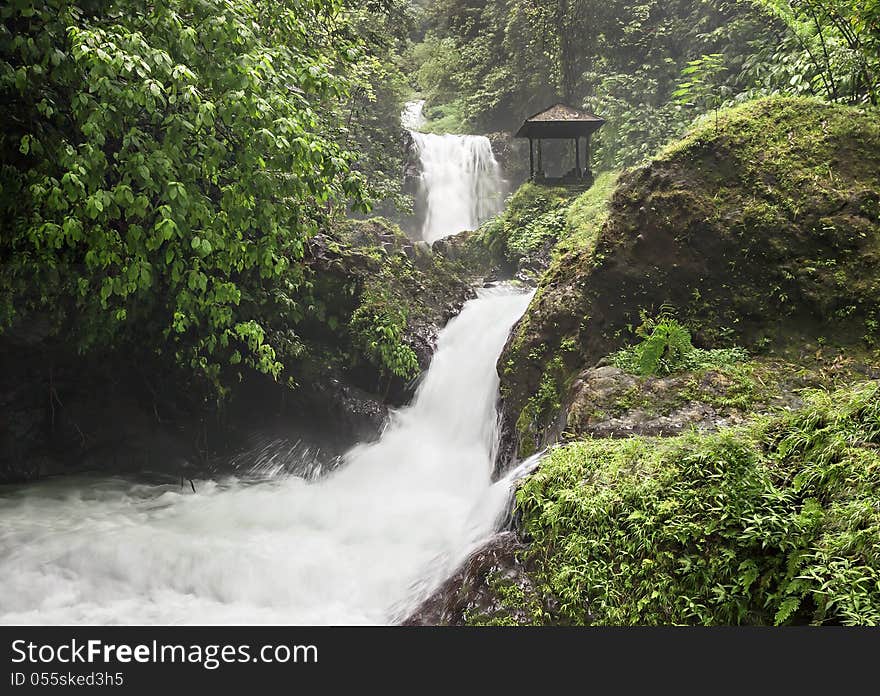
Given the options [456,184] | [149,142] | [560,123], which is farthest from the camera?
[456,184]

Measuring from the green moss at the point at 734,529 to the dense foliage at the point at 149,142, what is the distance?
357cm

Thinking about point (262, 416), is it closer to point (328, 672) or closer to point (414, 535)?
point (414, 535)

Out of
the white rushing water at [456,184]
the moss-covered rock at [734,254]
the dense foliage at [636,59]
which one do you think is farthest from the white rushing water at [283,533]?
the white rushing water at [456,184]

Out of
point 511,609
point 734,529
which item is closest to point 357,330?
point 511,609

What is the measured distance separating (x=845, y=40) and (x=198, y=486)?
9483 mm

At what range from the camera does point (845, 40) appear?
7.27 m

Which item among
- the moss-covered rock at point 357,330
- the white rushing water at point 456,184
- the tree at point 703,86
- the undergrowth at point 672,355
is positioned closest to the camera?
the undergrowth at point 672,355

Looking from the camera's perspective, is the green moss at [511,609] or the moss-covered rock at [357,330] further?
the moss-covered rock at [357,330]

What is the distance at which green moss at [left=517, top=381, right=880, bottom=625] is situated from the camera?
2771 millimetres

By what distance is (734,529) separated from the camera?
313cm

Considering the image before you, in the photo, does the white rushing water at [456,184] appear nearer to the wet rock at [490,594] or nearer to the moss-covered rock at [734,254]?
the moss-covered rock at [734,254]

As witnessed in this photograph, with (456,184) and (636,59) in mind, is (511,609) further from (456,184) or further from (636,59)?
(456,184)

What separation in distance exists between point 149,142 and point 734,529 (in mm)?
5130

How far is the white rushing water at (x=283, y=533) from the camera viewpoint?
5.14m
